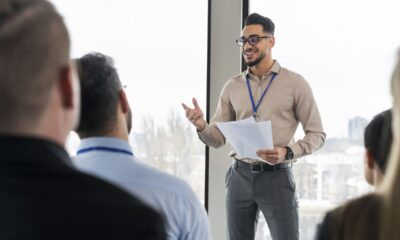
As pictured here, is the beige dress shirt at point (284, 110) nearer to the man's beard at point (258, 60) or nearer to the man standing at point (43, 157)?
the man's beard at point (258, 60)

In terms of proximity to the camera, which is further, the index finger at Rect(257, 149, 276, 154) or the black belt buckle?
the black belt buckle

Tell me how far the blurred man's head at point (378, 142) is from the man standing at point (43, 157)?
0.70 meters

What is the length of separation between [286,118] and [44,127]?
2.52 meters

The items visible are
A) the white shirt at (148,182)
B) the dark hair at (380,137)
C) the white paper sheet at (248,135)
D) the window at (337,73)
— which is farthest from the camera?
the window at (337,73)

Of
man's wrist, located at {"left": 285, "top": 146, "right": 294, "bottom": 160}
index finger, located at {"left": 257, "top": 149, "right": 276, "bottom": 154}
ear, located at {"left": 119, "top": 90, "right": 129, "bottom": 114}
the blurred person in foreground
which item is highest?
ear, located at {"left": 119, "top": 90, "right": 129, "bottom": 114}

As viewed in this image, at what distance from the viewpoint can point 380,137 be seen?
1.27 m

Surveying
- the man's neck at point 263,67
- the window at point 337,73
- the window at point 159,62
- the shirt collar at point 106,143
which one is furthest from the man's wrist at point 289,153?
the shirt collar at point 106,143

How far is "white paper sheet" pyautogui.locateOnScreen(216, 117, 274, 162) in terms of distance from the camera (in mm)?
2904

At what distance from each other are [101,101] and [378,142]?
759mm

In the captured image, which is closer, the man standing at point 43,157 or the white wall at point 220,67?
the man standing at point 43,157

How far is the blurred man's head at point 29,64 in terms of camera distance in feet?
2.46

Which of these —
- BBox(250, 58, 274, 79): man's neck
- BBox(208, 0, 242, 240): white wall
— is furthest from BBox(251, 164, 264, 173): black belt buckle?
BBox(208, 0, 242, 240): white wall

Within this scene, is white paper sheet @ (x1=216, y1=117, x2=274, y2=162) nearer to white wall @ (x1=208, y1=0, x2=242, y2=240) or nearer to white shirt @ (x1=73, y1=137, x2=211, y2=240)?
white wall @ (x1=208, y1=0, x2=242, y2=240)

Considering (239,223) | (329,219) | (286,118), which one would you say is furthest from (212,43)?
(329,219)
